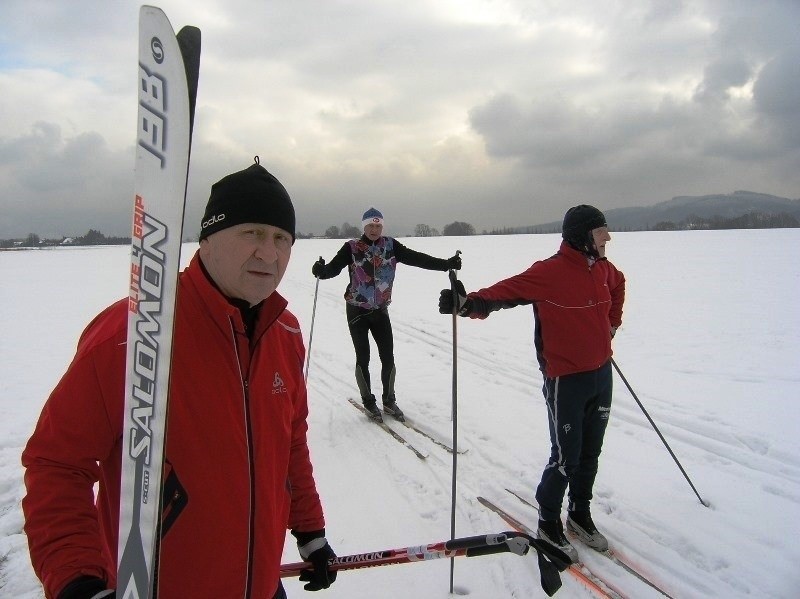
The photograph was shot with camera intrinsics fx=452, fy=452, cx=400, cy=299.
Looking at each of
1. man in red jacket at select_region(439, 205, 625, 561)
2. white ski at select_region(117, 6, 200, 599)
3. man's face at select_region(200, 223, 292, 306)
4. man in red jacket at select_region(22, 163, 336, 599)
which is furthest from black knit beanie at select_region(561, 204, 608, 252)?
white ski at select_region(117, 6, 200, 599)

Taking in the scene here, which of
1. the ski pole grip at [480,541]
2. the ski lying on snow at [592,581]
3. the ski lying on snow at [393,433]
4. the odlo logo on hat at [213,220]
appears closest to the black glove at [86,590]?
the odlo logo on hat at [213,220]

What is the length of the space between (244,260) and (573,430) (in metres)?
2.43

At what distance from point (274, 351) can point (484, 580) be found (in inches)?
89.0

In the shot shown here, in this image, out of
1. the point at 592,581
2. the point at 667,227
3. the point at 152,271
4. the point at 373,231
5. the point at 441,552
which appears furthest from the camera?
the point at 667,227

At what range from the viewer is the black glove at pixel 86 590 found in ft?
3.41

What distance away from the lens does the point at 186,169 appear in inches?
51.2

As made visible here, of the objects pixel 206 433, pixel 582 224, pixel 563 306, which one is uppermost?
pixel 582 224

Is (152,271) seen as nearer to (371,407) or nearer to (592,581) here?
(592,581)

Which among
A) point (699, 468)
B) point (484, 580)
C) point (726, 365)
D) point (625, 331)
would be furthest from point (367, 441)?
point (625, 331)

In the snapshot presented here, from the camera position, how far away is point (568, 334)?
9.77 feet

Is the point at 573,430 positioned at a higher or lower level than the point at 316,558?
higher

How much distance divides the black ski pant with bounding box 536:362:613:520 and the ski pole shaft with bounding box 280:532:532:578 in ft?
3.76

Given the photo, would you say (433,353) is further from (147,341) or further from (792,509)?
(147,341)

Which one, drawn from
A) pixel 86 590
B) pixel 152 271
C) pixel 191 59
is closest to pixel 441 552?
pixel 86 590
